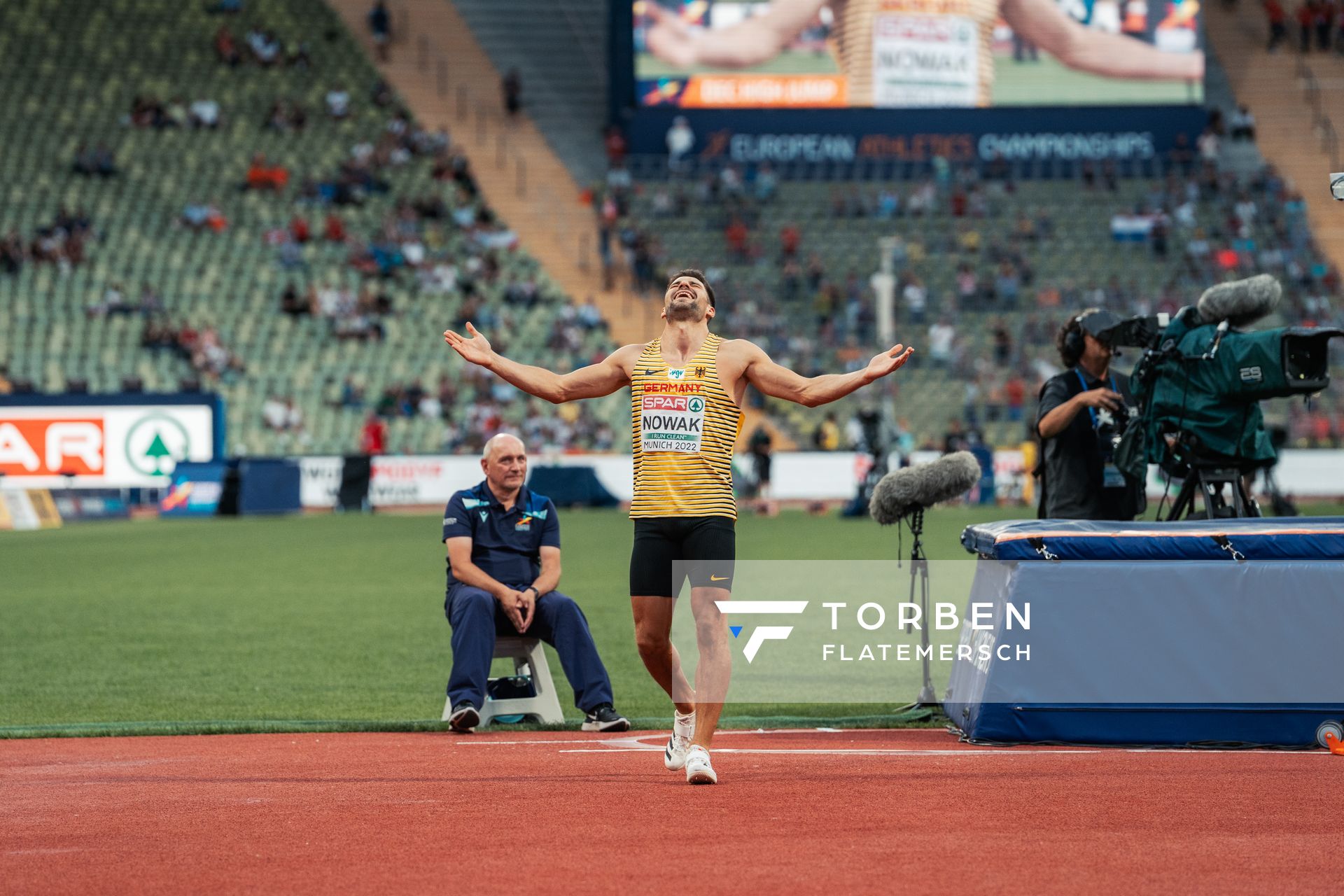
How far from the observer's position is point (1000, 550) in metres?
8.23

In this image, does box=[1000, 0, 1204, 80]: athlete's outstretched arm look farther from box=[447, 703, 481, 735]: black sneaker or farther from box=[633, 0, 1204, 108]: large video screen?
box=[447, 703, 481, 735]: black sneaker

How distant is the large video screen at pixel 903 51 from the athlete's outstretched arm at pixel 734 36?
3 centimetres

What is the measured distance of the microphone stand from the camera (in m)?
9.27

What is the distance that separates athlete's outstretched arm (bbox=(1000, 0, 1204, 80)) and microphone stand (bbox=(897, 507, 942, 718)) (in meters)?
37.3

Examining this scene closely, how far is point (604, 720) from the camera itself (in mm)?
9148

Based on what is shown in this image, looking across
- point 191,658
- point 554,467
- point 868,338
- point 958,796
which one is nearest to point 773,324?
point 868,338

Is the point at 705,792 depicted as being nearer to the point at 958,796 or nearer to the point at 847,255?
the point at 958,796

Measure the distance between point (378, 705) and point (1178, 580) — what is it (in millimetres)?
4944

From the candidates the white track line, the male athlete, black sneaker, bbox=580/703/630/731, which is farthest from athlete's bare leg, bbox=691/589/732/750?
black sneaker, bbox=580/703/630/731

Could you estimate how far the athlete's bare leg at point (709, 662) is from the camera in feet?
23.4

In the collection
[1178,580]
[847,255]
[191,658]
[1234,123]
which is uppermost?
[1234,123]

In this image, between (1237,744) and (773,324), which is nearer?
(1237,744)

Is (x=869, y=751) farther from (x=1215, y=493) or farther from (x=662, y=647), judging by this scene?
(x=1215, y=493)
